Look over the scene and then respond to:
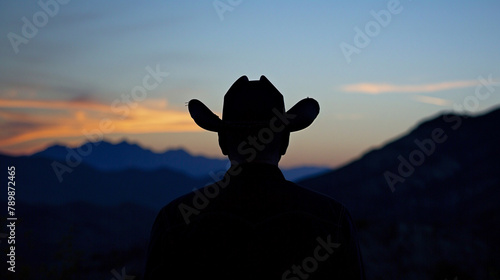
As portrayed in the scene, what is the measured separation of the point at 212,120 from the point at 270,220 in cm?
70

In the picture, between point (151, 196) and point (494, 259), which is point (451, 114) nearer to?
point (151, 196)

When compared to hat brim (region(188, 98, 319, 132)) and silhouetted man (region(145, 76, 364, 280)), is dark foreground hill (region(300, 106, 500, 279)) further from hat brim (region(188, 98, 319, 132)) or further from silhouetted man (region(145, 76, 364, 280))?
silhouetted man (region(145, 76, 364, 280))

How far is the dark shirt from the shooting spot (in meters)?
2.77

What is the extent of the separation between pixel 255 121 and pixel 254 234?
61 centimetres

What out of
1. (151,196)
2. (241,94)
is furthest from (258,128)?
(151,196)

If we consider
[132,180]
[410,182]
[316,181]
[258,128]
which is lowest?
[410,182]

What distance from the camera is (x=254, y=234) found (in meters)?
2.78

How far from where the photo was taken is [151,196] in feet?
272

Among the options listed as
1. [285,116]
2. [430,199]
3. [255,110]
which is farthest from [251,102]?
[430,199]

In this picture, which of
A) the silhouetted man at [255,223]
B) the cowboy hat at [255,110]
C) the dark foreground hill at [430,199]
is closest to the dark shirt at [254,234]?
the silhouetted man at [255,223]

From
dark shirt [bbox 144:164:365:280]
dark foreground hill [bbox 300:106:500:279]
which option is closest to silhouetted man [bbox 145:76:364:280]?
dark shirt [bbox 144:164:365:280]

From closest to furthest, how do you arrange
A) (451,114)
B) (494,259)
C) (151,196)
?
(494,259), (451,114), (151,196)

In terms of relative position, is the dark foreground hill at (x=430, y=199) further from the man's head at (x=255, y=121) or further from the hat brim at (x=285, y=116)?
the man's head at (x=255, y=121)

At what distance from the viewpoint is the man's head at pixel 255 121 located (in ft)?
9.70
